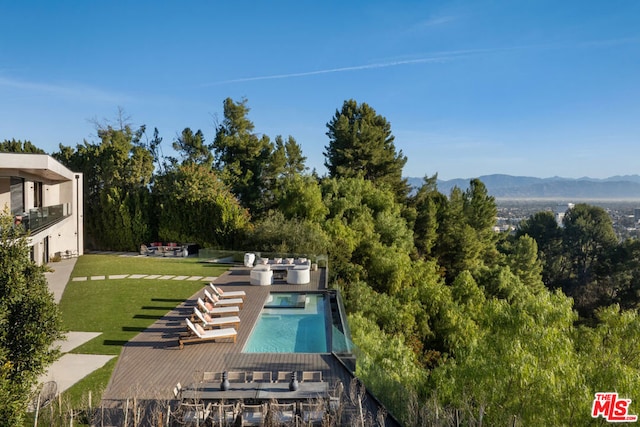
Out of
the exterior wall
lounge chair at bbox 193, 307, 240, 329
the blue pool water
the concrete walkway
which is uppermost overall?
the exterior wall

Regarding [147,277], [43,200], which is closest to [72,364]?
[147,277]

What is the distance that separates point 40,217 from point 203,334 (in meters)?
12.8

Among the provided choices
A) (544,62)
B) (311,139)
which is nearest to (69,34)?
(311,139)

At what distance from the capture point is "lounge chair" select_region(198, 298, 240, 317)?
46.3 feet

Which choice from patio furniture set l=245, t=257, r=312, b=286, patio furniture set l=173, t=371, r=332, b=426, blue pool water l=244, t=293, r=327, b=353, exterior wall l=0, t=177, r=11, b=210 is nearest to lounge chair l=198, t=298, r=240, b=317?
blue pool water l=244, t=293, r=327, b=353

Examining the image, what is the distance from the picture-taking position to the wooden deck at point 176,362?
9125mm

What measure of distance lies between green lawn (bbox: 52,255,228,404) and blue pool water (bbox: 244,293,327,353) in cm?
366

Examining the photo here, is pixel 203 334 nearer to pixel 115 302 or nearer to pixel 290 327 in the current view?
pixel 290 327

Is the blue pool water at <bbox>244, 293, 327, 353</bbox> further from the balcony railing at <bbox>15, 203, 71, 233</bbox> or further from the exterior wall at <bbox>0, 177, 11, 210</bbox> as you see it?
the exterior wall at <bbox>0, 177, 11, 210</bbox>

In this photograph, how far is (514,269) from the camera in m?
47.5

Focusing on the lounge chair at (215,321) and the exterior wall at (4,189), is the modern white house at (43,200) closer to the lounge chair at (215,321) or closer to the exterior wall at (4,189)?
the exterior wall at (4,189)

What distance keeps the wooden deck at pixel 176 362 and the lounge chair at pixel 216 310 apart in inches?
22.5

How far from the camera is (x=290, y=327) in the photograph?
1391 centimetres

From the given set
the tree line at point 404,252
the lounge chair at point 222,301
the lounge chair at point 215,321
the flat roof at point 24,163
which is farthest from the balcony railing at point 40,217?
the tree line at point 404,252
